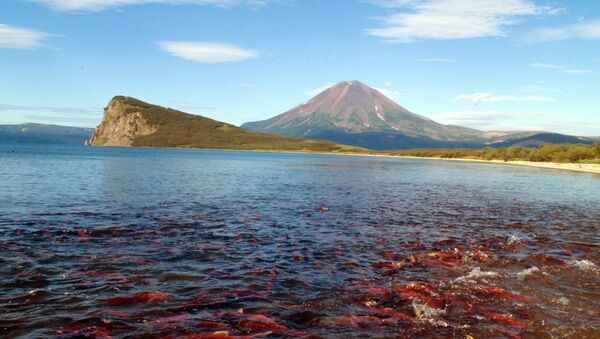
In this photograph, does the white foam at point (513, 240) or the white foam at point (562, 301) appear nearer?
the white foam at point (562, 301)

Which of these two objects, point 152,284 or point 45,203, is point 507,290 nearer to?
point 152,284

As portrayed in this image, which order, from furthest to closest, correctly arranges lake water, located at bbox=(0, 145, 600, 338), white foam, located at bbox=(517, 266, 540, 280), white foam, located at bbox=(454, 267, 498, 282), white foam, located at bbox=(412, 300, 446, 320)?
white foam, located at bbox=(517, 266, 540, 280), white foam, located at bbox=(454, 267, 498, 282), white foam, located at bbox=(412, 300, 446, 320), lake water, located at bbox=(0, 145, 600, 338)

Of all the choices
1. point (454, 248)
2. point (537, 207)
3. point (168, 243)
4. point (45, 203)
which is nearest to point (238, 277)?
point (168, 243)

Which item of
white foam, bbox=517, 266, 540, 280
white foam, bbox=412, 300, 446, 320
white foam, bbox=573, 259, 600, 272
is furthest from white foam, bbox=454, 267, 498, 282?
white foam, bbox=573, 259, 600, 272

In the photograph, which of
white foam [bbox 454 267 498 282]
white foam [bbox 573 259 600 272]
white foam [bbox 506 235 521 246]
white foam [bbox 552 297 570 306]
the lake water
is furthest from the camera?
white foam [bbox 506 235 521 246]

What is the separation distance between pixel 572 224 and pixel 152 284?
2874 cm

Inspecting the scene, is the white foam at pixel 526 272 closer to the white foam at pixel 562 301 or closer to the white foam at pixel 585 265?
the white foam at pixel 585 265

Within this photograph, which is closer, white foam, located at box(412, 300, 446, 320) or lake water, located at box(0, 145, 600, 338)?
lake water, located at box(0, 145, 600, 338)

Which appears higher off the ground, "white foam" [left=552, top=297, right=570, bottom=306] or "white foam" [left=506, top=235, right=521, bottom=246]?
"white foam" [left=552, top=297, right=570, bottom=306]

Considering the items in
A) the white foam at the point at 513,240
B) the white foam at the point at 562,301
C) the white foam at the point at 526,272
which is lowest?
the white foam at the point at 513,240

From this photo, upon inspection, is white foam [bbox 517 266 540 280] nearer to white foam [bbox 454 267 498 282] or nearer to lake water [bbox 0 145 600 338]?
lake water [bbox 0 145 600 338]

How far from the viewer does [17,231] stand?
21578 millimetres

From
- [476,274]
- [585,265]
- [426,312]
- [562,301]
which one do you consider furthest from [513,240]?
[426,312]

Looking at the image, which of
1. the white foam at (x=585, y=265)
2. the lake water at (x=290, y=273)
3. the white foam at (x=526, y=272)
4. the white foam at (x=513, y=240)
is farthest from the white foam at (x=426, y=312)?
the white foam at (x=513, y=240)
